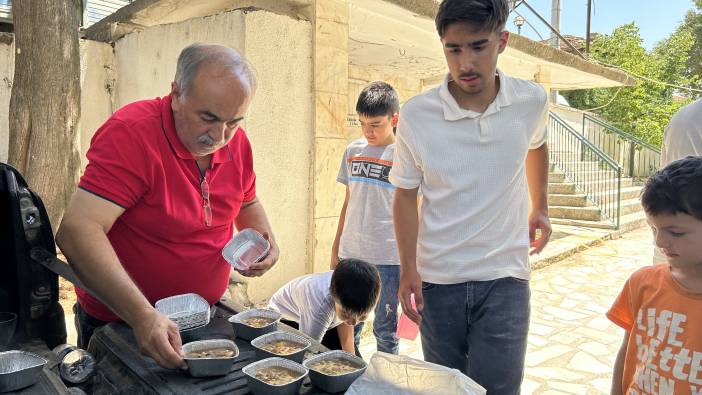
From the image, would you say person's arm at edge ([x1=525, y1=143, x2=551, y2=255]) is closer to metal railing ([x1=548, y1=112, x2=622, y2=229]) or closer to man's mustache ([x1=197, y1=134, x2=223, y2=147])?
man's mustache ([x1=197, y1=134, x2=223, y2=147])

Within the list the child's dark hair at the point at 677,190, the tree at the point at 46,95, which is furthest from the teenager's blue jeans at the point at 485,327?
the tree at the point at 46,95

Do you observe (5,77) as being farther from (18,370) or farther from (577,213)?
(577,213)

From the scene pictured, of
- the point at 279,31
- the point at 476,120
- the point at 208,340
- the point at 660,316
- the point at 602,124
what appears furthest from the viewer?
the point at 602,124

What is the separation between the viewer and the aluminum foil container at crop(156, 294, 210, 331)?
1530mm

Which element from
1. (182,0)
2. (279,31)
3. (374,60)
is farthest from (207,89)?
(374,60)

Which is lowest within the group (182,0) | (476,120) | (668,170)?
(668,170)

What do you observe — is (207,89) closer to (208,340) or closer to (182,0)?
(208,340)

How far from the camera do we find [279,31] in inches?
164

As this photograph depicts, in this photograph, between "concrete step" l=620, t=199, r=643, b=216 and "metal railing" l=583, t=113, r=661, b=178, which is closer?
"concrete step" l=620, t=199, r=643, b=216

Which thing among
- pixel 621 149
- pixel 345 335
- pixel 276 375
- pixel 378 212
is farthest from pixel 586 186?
pixel 276 375

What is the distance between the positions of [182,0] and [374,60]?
327cm

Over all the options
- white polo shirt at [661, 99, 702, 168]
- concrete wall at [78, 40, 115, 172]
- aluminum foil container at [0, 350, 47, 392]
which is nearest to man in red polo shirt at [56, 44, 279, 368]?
aluminum foil container at [0, 350, 47, 392]

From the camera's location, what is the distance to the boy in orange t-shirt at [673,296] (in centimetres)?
148

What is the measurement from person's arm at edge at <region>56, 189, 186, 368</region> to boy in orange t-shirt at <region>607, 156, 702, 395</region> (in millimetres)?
1356
